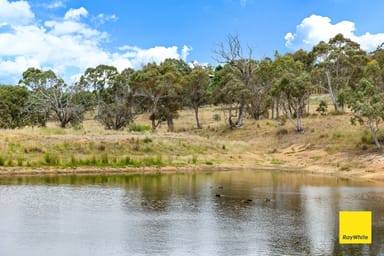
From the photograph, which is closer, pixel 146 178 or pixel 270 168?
pixel 146 178

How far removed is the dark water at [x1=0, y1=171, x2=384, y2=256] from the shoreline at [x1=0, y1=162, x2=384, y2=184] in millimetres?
3101

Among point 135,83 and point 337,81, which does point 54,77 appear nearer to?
point 135,83

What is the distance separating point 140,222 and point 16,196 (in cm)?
883

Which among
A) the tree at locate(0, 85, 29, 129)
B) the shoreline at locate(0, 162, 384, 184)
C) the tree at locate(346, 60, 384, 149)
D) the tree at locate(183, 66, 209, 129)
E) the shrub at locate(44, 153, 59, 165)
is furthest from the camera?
the tree at locate(183, 66, 209, 129)

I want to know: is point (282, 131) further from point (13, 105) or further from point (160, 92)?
point (13, 105)

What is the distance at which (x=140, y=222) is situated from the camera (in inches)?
740

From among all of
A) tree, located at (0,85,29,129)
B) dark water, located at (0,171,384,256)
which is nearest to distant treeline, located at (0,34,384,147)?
tree, located at (0,85,29,129)

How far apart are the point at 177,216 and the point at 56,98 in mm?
42671

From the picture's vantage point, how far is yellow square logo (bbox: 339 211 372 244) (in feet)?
53.3

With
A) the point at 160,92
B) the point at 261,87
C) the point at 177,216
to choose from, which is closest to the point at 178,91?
the point at 160,92

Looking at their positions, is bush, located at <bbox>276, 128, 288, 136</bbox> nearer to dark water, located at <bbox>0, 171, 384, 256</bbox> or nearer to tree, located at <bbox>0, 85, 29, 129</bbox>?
dark water, located at <bbox>0, 171, 384, 256</bbox>

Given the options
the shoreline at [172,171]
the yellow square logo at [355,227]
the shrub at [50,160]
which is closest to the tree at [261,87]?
the shoreline at [172,171]

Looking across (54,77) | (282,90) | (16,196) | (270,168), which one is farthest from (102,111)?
(16,196)

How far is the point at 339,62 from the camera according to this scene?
66.7m
